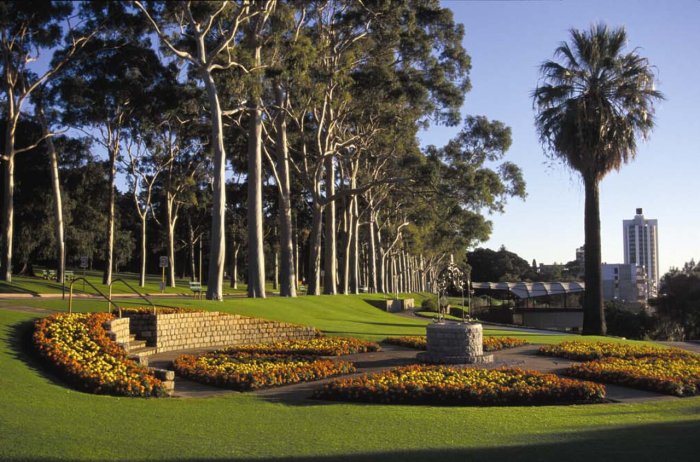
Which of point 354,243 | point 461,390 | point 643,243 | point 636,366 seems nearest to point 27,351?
point 461,390

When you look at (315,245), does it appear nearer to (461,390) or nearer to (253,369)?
(253,369)

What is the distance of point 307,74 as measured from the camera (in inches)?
1316

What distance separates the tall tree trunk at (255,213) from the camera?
3080cm

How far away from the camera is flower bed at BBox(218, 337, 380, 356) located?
18344 mm

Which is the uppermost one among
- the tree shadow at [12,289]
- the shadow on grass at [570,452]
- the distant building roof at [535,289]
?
the tree shadow at [12,289]

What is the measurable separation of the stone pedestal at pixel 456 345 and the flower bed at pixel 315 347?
3.01m

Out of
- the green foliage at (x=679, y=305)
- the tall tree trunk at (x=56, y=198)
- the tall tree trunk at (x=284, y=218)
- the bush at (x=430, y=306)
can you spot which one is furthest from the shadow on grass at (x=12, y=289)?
the green foliage at (x=679, y=305)

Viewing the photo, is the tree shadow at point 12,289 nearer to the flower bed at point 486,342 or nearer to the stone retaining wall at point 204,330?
the stone retaining wall at point 204,330

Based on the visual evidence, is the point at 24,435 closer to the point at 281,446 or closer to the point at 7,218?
the point at 281,446

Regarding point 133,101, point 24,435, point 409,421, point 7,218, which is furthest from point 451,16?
point 24,435

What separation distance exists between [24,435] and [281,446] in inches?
113

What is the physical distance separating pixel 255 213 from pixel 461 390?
65.8ft

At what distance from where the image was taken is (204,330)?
19828 mm

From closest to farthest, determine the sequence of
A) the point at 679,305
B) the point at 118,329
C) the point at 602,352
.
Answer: the point at 118,329 < the point at 602,352 < the point at 679,305
